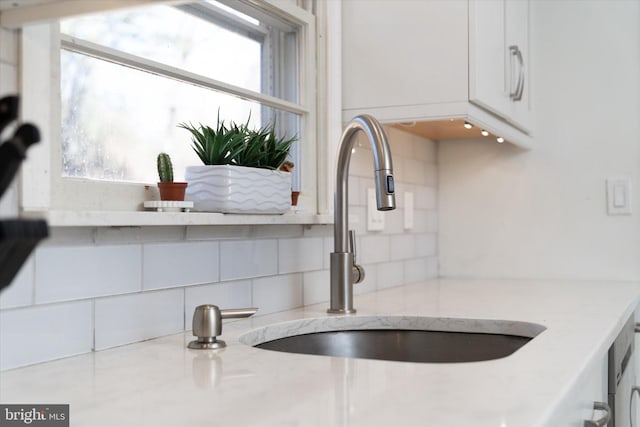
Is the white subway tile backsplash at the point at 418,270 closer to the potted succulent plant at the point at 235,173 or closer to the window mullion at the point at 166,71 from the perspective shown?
the window mullion at the point at 166,71

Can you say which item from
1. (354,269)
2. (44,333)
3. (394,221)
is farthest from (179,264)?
(394,221)

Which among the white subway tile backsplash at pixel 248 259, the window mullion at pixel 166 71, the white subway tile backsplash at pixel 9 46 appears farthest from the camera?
the white subway tile backsplash at pixel 248 259

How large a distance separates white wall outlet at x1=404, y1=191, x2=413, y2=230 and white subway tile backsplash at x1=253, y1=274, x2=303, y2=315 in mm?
780

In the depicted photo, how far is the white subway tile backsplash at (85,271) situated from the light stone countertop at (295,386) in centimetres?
10

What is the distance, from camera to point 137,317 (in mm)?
1217

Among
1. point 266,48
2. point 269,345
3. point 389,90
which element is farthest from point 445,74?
point 269,345

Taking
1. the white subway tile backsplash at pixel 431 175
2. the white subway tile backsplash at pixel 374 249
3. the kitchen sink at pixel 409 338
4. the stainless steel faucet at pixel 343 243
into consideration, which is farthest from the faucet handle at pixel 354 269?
the white subway tile backsplash at pixel 431 175

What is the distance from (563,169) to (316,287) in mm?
1243

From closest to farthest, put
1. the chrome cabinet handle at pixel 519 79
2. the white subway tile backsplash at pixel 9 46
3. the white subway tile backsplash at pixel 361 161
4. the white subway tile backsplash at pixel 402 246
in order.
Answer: the white subway tile backsplash at pixel 9 46
the white subway tile backsplash at pixel 361 161
the chrome cabinet handle at pixel 519 79
the white subway tile backsplash at pixel 402 246

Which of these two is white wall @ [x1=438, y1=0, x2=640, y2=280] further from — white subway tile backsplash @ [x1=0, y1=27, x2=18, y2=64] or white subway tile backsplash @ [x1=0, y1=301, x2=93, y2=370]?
white subway tile backsplash @ [x1=0, y1=27, x2=18, y2=64]

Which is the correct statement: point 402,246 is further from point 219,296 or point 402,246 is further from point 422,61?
point 219,296

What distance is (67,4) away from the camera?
0.74 meters

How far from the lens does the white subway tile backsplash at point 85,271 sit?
1.04m

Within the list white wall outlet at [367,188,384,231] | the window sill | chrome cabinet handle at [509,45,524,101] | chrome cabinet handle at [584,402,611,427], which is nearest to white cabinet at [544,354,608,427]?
chrome cabinet handle at [584,402,611,427]
